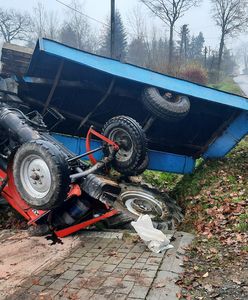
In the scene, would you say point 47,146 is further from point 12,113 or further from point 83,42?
point 83,42

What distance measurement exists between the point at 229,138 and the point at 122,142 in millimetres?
2645

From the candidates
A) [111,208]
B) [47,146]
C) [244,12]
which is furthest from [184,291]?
[244,12]

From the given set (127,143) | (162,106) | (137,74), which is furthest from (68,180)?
(137,74)

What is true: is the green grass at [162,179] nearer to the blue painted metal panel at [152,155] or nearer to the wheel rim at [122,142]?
the blue painted metal panel at [152,155]

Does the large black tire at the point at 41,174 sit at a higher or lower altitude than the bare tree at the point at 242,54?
lower

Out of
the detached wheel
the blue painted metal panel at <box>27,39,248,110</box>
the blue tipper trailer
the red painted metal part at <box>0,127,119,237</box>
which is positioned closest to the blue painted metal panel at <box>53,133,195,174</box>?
the blue tipper trailer

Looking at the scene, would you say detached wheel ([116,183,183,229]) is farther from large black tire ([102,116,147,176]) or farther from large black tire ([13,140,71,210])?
large black tire ([13,140,71,210])

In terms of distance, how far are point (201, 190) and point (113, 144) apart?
1.87 m

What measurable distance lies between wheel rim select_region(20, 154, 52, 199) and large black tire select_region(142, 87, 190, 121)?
2791 mm

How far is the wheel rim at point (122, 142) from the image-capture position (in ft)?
19.9

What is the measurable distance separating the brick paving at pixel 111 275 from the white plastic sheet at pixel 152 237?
0.09 m

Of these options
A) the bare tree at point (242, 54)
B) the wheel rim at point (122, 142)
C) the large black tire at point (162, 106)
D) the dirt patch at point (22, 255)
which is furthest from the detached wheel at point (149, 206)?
the bare tree at point (242, 54)

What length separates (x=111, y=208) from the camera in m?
5.01

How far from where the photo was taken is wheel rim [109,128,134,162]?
608 cm
